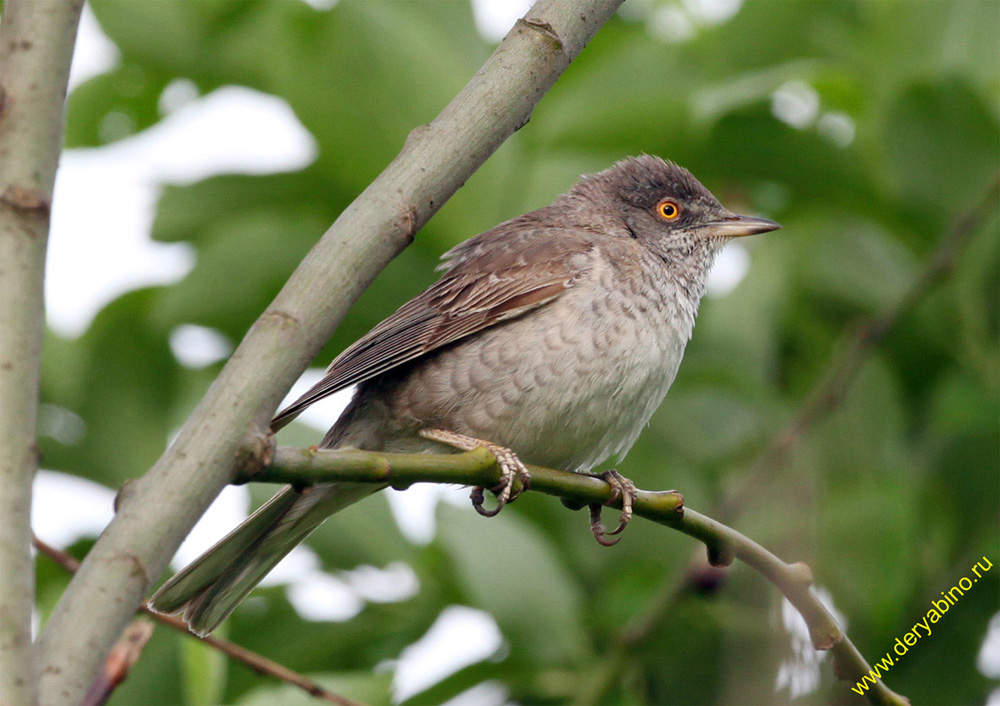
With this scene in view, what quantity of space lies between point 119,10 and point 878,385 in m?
3.49

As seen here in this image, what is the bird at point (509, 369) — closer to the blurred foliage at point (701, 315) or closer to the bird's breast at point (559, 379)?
the bird's breast at point (559, 379)

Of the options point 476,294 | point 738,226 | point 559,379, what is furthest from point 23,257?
point 738,226

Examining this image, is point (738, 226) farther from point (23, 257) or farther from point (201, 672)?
point (23, 257)

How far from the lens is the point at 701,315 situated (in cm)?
495

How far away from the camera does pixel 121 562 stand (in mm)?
1482

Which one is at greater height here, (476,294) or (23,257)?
(476,294)

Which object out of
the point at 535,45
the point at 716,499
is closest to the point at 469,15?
the point at 716,499

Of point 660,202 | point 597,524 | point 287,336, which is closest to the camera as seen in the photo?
point 287,336

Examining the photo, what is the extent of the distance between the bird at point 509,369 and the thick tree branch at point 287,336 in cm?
161

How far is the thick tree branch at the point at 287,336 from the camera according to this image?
144cm

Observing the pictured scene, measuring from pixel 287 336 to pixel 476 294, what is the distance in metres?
2.47

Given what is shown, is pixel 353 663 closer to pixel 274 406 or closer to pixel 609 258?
pixel 609 258

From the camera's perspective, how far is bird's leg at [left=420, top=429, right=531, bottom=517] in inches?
115

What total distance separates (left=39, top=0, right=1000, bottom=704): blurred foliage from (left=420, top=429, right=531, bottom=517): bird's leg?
285 mm
